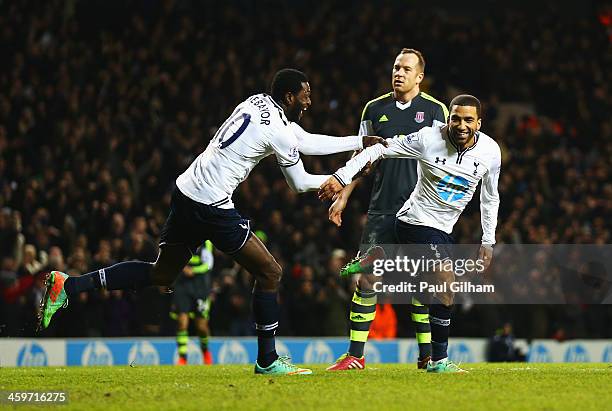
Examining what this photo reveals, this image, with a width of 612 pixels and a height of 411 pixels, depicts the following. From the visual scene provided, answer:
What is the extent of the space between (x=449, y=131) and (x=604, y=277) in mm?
10577

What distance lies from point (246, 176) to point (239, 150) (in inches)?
9.7

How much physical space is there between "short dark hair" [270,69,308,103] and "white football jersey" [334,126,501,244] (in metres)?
0.95

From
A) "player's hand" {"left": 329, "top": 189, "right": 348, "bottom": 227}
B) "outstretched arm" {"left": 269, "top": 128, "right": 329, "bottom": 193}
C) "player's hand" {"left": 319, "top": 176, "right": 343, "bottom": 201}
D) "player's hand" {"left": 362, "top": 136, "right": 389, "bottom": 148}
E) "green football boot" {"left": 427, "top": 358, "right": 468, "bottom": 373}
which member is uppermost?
"player's hand" {"left": 362, "top": 136, "right": 389, "bottom": 148}

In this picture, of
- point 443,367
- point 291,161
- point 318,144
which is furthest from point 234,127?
point 443,367

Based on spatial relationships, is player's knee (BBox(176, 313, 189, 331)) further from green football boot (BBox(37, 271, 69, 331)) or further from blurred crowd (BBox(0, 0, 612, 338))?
green football boot (BBox(37, 271, 69, 331))

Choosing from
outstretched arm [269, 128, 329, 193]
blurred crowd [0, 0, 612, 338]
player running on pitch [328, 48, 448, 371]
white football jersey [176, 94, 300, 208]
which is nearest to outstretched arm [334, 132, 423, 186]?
outstretched arm [269, 128, 329, 193]

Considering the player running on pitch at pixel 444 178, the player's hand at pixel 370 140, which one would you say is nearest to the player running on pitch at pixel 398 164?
the player running on pitch at pixel 444 178

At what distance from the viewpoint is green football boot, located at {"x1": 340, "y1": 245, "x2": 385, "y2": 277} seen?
987 cm

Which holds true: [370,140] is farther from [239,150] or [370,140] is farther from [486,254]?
[486,254]

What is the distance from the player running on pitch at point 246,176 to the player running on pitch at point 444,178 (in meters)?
0.62

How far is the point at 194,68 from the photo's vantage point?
70.1 feet

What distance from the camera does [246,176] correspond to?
8.91 meters

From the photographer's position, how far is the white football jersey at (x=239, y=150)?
8.70 metres

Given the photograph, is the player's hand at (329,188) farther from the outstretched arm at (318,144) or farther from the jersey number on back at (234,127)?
the jersey number on back at (234,127)
